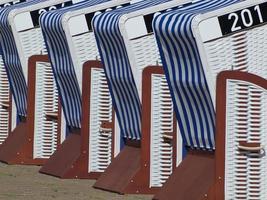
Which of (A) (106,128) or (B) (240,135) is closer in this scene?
(B) (240,135)

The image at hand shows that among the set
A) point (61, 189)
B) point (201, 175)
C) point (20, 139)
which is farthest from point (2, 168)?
point (201, 175)

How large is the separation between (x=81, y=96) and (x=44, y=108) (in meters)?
1.78

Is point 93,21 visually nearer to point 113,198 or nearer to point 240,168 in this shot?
point 113,198

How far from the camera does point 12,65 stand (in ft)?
66.8

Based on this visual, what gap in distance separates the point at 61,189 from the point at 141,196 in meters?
1.12

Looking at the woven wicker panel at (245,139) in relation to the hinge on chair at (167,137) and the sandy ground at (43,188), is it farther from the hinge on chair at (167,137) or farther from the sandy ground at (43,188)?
the hinge on chair at (167,137)

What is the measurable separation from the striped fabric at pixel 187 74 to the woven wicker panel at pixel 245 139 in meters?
0.34

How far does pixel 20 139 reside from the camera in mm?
20094

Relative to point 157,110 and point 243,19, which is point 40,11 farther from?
point 243,19

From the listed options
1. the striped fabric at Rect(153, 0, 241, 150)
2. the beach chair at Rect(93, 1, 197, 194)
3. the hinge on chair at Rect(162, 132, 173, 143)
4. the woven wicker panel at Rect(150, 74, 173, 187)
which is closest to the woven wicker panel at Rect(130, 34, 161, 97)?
the beach chair at Rect(93, 1, 197, 194)

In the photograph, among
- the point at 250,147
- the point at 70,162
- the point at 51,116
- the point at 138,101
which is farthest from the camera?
the point at 51,116

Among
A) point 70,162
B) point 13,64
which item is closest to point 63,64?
point 70,162

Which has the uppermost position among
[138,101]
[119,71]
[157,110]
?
[119,71]

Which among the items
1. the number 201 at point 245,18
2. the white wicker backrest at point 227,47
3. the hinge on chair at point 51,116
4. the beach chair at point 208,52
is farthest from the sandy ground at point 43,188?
the number 201 at point 245,18
